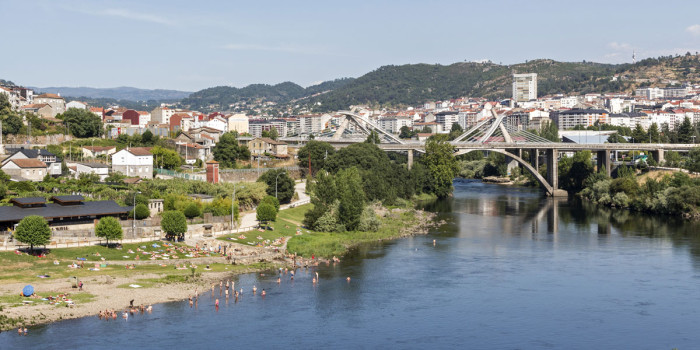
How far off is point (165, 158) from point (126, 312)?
46483mm

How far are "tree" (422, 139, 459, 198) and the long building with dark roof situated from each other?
1831 inches

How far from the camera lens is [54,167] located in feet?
229

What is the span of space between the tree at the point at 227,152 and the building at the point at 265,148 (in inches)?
195

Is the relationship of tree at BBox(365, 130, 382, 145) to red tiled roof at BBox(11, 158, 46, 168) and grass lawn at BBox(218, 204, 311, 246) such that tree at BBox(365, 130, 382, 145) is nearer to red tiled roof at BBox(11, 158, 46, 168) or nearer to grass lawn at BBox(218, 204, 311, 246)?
grass lawn at BBox(218, 204, 311, 246)

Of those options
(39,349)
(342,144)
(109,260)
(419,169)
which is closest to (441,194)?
(419,169)

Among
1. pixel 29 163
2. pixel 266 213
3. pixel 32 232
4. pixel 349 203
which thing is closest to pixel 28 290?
pixel 32 232

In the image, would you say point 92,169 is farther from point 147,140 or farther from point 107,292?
point 107,292

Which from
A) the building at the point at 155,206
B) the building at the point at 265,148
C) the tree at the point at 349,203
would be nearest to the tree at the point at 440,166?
the building at the point at 265,148

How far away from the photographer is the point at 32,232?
42.2 metres

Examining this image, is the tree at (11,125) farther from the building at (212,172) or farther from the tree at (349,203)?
the tree at (349,203)

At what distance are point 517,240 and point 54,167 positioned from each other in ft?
131

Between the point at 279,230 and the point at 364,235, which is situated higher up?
the point at 279,230

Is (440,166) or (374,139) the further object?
(374,139)

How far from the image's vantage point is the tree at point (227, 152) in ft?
291
